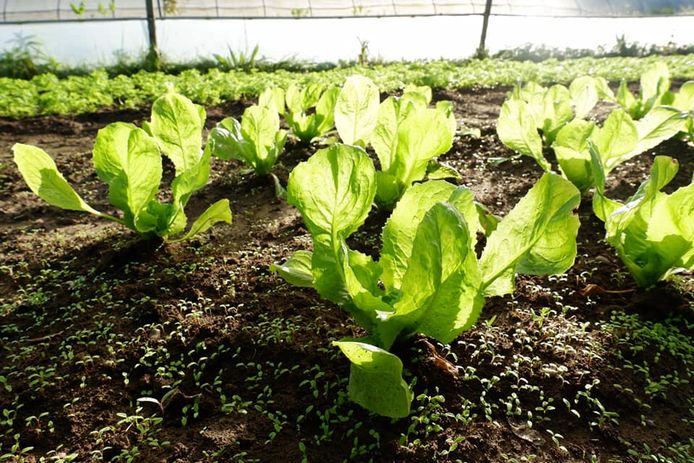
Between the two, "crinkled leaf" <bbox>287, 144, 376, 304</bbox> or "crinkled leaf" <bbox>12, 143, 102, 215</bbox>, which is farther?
"crinkled leaf" <bbox>12, 143, 102, 215</bbox>

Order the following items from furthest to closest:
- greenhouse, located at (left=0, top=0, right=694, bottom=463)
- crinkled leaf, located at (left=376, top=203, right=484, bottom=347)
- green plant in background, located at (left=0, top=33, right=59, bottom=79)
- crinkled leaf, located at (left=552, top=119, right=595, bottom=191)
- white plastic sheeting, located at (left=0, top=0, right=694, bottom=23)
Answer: white plastic sheeting, located at (left=0, top=0, right=694, bottom=23)
green plant in background, located at (left=0, top=33, right=59, bottom=79)
crinkled leaf, located at (left=552, top=119, right=595, bottom=191)
greenhouse, located at (left=0, top=0, right=694, bottom=463)
crinkled leaf, located at (left=376, top=203, right=484, bottom=347)

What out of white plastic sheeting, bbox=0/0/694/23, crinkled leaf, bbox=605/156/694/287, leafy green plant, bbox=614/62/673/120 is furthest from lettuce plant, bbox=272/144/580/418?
white plastic sheeting, bbox=0/0/694/23

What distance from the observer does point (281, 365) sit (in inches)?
50.9

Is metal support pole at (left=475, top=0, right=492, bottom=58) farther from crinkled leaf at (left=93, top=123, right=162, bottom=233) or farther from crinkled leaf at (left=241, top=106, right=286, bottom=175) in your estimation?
crinkled leaf at (left=93, top=123, right=162, bottom=233)

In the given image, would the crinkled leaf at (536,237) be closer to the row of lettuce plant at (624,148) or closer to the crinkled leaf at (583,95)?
the row of lettuce plant at (624,148)

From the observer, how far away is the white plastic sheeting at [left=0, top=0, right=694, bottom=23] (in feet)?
18.9

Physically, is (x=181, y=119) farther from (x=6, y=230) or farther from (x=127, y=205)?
(x=6, y=230)

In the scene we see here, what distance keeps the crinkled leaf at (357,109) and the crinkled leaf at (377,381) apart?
1.09 metres

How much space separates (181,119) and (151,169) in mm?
240

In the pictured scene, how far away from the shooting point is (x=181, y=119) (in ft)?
5.92

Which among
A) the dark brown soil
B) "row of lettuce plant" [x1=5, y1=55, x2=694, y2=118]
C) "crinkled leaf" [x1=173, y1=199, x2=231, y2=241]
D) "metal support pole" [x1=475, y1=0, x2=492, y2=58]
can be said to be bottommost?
the dark brown soil

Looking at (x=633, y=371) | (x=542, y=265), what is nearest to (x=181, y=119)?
(x=542, y=265)

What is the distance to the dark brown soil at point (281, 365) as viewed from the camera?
1094 millimetres

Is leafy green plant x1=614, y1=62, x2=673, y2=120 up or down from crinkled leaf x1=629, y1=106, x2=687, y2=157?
up
